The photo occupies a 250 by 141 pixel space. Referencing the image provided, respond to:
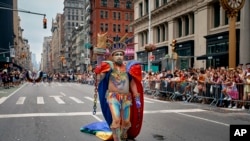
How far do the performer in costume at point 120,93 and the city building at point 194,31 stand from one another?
65.8 ft

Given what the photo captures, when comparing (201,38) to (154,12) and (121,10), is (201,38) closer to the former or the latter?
(154,12)

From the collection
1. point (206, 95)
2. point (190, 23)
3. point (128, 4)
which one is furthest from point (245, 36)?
point (128, 4)

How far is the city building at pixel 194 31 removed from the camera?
27353mm

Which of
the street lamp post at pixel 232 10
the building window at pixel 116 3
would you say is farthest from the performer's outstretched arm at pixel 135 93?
the building window at pixel 116 3

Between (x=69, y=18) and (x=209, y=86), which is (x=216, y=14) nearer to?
(x=209, y=86)

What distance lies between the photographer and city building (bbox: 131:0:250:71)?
27.4 metres

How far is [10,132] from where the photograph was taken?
8.98 metres

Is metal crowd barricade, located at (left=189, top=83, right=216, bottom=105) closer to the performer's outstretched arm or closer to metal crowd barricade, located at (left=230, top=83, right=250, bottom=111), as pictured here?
metal crowd barricade, located at (left=230, top=83, right=250, bottom=111)

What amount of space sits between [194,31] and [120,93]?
1178 inches

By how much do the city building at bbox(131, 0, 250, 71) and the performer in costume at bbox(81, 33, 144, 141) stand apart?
2006 centimetres

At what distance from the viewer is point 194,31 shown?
3556cm

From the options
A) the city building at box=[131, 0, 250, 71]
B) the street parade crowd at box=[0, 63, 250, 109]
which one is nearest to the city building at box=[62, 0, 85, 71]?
the city building at box=[131, 0, 250, 71]

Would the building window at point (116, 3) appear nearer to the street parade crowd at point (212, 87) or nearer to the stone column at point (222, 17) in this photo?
the stone column at point (222, 17)

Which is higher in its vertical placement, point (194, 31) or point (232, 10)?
point (194, 31)
